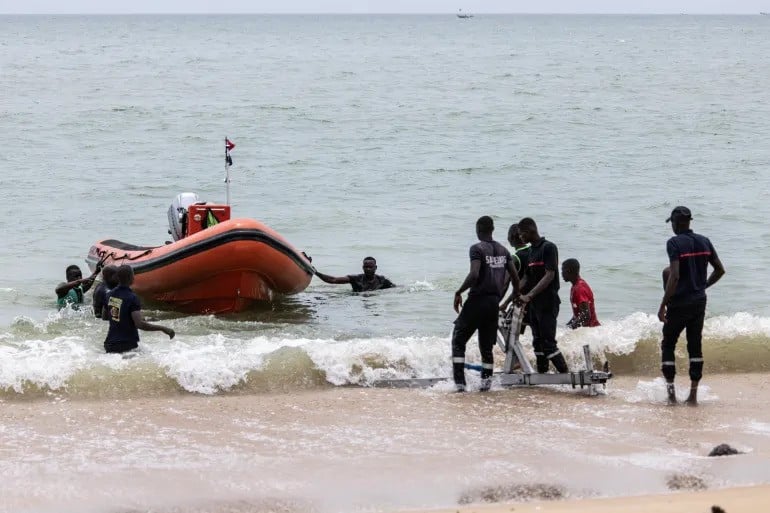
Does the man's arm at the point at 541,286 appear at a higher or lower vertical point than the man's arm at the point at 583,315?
higher

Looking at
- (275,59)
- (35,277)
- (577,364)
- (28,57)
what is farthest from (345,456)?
(28,57)

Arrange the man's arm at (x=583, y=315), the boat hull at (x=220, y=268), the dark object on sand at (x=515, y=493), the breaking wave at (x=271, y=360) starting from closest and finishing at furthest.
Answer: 1. the dark object on sand at (x=515, y=493)
2. the breaking wave at (x=271, y=360)
3. the man's arm at (x=583, y=315)
4. the boat hull at (x=220, y=268)

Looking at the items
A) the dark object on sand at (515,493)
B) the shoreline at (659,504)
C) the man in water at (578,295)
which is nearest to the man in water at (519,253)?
the man in water at (578,295)

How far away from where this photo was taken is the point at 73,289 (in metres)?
11.4

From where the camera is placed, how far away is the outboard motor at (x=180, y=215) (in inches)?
485

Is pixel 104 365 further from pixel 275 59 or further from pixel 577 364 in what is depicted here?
pixel 275 59

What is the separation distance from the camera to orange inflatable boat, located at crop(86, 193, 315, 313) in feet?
36.5

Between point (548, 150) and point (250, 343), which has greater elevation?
point (548, 150)

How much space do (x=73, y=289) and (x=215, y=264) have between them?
1487 millimetres

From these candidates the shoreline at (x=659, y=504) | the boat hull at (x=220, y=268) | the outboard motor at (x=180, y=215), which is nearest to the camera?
the shoreline at (x=659, y=504)

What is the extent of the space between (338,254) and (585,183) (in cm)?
684

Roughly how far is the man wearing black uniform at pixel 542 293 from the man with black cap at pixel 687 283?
78cm

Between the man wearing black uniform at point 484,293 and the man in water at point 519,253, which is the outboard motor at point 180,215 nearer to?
the man in water at point 519,253

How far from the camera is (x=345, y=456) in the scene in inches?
265
